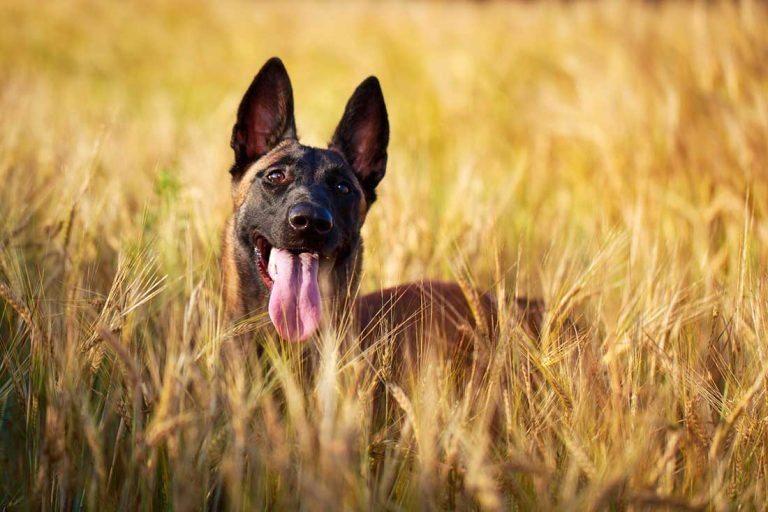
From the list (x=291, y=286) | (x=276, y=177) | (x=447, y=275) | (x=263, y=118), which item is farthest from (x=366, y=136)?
(x=291, y=286)

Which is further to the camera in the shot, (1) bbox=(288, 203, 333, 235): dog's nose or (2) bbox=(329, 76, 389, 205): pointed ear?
(2) bbox=(329, 76, 389, 205): pointed ear

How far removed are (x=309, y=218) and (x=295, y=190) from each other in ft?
0.96

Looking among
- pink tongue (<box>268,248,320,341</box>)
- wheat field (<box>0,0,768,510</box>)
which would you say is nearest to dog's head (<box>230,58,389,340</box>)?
pink tongue (<box>268,248,320,341</box>)

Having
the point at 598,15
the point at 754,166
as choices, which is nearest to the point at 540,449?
the point at 754,166

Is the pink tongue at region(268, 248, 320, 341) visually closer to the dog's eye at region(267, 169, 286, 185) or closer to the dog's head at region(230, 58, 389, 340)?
the dog's head at region(230, 58, 389, 340)

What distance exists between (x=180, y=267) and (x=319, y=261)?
0.70m

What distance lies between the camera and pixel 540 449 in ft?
7.20

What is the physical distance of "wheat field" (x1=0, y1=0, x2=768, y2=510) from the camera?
1987mm

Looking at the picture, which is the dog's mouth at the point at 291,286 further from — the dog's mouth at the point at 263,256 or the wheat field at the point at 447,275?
the wheat field at the point at 447,275

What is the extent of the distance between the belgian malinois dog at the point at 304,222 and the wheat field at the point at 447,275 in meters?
0.17

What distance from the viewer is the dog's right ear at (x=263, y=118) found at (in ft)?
12.3

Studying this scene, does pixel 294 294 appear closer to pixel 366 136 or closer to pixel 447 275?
pixel 366 136

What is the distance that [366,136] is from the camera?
13.3ft

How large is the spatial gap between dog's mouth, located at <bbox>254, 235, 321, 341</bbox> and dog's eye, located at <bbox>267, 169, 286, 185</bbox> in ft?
0.93
